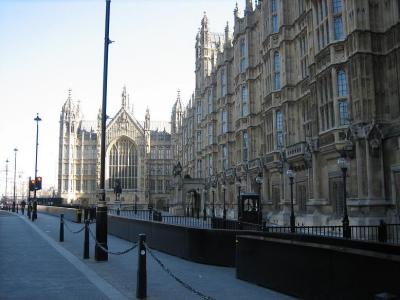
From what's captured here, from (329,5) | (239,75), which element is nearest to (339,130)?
(329,5)

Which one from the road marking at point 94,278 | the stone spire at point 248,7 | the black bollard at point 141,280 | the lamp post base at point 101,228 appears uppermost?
the stone spire at point 248,7

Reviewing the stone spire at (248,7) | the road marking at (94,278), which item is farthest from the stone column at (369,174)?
the stone spire at (248,7)

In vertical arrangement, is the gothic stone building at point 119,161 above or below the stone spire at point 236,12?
below

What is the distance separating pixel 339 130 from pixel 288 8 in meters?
13.2

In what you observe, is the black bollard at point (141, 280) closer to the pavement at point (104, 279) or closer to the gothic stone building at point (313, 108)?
the pavement at point (104, 279)

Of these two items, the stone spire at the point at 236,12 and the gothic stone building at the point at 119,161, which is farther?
the gothic stone building at the point at 119,161

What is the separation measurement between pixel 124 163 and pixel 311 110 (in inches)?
3405

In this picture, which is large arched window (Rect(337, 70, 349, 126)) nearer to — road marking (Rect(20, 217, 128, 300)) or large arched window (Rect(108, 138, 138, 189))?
road marking (Rect(20, 217, 128, 300))

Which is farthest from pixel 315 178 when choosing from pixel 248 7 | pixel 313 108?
pixel 248 7

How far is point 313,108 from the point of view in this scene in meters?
26.7

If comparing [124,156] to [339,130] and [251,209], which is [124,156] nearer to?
[251,209]

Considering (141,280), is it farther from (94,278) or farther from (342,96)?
(342,96)

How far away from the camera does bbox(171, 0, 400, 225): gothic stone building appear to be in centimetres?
2102

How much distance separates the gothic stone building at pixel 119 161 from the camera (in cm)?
10919
